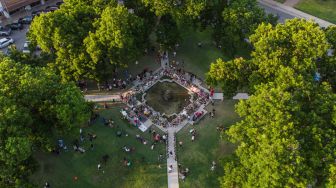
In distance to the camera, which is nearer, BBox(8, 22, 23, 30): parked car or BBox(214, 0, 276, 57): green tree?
BBox(214, 0, 276, 57): green tree

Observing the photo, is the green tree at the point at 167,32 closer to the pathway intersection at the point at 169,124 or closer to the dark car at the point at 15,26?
the pathway intersection at the point at 169,124

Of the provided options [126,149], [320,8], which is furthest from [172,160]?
[320,8]

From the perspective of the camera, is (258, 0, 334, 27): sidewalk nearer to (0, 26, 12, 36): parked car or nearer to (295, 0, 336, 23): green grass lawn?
(295, 0, 336, 23): green grass lawn

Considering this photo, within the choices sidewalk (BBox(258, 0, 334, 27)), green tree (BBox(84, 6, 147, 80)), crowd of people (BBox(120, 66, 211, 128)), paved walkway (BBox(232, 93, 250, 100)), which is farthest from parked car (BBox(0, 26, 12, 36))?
sidewalk (BBox(258, 0, 334, 27))

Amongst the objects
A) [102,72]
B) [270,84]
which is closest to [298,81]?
[270,84]

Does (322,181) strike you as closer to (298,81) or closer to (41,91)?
(298,81)

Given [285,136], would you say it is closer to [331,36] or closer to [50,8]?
[331,36]
